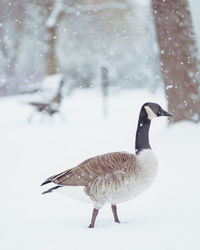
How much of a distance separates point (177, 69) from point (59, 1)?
8.37m

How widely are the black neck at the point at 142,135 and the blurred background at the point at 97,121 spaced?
2.45 ft

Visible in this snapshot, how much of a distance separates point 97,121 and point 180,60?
14.6 feet

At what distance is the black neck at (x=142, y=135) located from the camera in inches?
171

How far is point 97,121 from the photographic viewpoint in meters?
11.7

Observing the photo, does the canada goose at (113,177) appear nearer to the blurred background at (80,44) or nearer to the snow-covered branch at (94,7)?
the blurred background at (80,44)

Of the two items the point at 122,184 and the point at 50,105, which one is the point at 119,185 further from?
the point at 50,105

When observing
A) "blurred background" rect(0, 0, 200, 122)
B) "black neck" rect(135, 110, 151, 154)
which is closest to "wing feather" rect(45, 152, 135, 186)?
"black neck" rect(135, 110, 151, 154)

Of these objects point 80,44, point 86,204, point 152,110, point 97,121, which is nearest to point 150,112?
point 152,110

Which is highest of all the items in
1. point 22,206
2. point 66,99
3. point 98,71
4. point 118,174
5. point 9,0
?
point 9,0

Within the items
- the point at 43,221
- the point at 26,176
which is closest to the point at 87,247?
the point at 43,221

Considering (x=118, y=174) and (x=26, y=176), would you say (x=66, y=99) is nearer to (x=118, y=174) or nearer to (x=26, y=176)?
(x=26, y=176)

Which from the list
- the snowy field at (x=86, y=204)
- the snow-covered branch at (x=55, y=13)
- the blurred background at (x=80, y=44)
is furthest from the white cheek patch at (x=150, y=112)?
the snow-covered branch at (x=55, y=13)

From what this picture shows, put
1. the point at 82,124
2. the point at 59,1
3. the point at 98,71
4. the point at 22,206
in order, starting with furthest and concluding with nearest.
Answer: the point at 98,71
the point at 59,1
the point at 82,124
the point at 22,206

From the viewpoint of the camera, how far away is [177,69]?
7.60 meters
